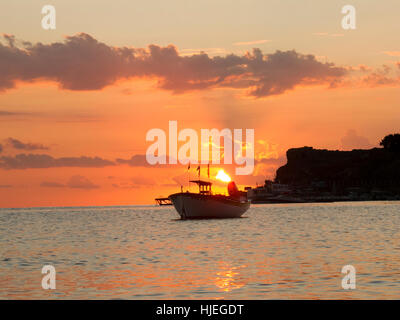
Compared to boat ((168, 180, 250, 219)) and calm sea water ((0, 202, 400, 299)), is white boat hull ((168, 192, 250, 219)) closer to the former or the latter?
boat ((168, 180, 250, 219))

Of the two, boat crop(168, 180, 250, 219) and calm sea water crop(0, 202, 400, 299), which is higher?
boat crop(168, 180, 250, 219)

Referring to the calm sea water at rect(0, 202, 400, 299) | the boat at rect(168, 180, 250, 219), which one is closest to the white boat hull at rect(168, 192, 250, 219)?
the boat at rect(168, 180, 250, 219)

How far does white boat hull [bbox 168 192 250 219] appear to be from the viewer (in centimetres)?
12350

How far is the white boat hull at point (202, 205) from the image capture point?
12350cm

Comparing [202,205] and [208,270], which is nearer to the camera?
[208,270]

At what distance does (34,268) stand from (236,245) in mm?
23534

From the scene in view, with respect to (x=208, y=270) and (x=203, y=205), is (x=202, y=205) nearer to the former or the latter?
(x=203, y=205)

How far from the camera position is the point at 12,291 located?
3183 centimetres

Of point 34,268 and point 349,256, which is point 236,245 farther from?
point 34,268

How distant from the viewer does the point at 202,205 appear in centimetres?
12369

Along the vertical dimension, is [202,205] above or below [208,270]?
above

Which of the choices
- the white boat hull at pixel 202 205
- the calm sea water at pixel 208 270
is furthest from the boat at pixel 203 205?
the calm sea water at pixel 208 270

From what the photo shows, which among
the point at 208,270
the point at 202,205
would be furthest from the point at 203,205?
the point at 208,270
